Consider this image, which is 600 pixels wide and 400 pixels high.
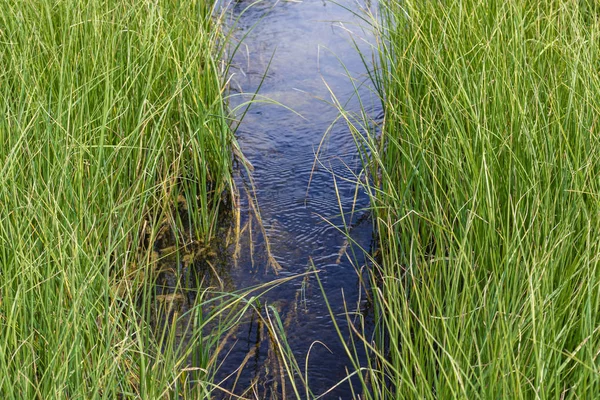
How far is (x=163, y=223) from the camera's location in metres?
3.11

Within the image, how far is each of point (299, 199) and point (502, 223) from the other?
151 cm

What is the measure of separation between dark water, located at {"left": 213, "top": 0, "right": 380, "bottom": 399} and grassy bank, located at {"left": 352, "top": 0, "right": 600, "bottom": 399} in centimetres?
25

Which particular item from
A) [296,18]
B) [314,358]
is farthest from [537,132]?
[296,18]

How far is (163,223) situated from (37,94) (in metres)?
0.92

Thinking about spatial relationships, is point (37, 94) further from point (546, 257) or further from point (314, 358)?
point (546, 257)

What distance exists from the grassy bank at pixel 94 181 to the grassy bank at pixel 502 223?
2.05 ft

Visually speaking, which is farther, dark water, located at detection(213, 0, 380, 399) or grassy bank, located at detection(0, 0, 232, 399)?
dark water, located at detection(213, 0, 380, 399)

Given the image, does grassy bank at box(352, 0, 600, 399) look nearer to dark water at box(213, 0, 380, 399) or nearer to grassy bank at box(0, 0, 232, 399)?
dark water at box(213, 0, 380, 399)

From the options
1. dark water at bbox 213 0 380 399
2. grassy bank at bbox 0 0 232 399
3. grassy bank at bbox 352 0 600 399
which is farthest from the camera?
dark water at bbox 213 0 380 399

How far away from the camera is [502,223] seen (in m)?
1.91

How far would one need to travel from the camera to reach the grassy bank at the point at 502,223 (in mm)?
1595

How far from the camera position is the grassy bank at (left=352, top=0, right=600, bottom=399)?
1.59 meters

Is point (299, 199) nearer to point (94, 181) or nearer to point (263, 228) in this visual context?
point (263, 228)

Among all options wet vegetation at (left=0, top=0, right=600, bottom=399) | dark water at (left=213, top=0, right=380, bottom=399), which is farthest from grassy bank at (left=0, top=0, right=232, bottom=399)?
dark water at (left=213, top=0, right=380, bottom=399)
